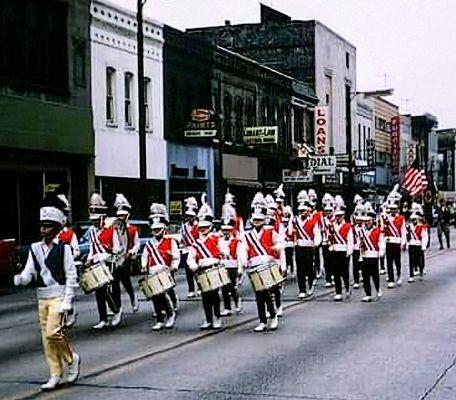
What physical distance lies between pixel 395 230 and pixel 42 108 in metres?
12.0

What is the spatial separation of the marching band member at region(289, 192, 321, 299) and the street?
1772 mm

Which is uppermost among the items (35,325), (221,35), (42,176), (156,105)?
(221,35)

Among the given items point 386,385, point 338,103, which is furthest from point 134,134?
point 338,103

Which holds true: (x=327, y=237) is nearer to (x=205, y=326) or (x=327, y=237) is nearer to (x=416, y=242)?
(x=416, y=242)

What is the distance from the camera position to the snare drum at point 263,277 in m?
14.7

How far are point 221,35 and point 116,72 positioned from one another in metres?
26.6

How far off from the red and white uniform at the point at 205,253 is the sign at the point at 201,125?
75.4 ft

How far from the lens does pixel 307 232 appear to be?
819 inches

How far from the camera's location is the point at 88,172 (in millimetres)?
32062

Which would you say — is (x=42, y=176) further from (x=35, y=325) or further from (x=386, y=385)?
(x=386, y=385)

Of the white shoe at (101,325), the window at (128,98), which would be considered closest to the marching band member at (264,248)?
the white shoe at (101,325)

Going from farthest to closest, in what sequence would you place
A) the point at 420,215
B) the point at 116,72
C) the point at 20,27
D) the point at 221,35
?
the point at 221,35 → the point at 116,72 → the point at 20,27 → the point at 420,215

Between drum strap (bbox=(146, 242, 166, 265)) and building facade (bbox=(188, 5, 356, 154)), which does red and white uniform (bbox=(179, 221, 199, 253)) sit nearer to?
drum strap (bbox=(146, 242, 166, 265))

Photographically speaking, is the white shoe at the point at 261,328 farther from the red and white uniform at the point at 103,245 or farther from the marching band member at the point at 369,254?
the marching band member at the point at 369,254
